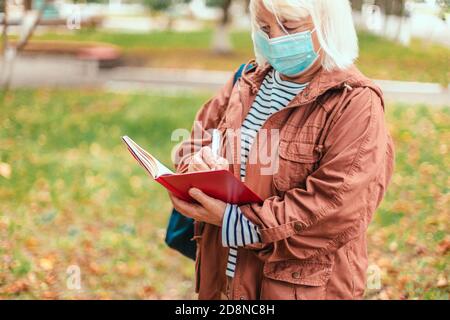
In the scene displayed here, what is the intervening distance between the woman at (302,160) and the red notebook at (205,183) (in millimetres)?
28

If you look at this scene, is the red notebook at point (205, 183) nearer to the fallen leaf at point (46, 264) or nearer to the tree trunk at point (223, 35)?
the fallen leaf at point (46, 264)

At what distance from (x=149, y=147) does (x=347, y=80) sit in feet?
15.3

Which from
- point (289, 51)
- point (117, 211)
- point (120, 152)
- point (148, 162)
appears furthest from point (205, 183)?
point (120, 152)

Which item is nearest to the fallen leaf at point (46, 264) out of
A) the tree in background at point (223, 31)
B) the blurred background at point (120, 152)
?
the blurred background at point (120, 152)

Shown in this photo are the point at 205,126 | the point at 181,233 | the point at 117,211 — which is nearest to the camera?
the point at 205,126

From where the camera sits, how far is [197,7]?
11320 mm

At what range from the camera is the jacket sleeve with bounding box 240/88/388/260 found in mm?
1797

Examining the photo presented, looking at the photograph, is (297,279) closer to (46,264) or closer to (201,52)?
(46,264)

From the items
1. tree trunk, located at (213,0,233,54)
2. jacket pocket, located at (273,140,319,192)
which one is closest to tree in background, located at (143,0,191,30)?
tree trunk, located at (213,0,233,54)

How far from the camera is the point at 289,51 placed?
6.29ft

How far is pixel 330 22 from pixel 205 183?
621 millimetres

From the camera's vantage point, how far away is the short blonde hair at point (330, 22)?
186cm

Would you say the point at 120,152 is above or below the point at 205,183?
below

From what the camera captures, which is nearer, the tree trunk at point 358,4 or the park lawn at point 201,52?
the tree trunk at point 358,4
